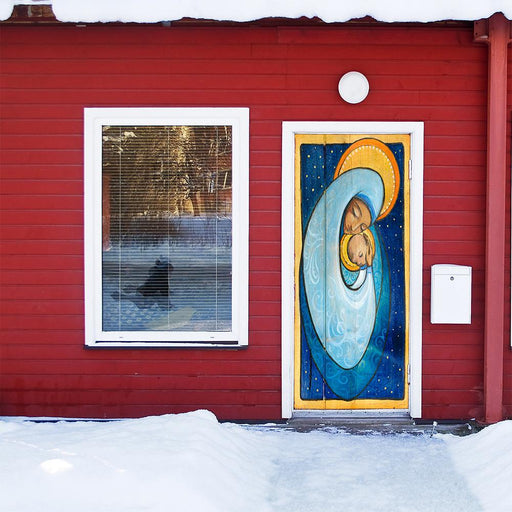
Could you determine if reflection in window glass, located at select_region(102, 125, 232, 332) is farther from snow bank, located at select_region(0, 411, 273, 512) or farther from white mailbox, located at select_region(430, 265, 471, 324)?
white mailbox, located at select_region(430, 265, 471, 324)

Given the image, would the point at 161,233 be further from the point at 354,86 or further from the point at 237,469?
the point at 237,469

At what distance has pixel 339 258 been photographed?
572 centimetres

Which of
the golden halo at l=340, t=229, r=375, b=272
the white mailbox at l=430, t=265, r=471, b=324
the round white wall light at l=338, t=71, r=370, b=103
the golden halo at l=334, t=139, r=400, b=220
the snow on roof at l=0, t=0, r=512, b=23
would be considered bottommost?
the white mailbox at l=430, t=265, r=471, b=324

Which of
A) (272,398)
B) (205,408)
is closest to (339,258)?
(272,398)

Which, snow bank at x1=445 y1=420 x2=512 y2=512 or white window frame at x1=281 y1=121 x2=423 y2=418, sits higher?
white window frame at x1=281 y1=121 x2=423 y2=418

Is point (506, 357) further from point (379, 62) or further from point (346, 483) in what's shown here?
point (379, 62)

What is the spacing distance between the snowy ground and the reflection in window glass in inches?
35.3

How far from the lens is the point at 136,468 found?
4.00 meters

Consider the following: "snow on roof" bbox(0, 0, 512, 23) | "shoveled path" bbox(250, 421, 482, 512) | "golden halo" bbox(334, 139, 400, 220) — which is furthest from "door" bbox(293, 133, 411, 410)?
"snow on roof" bbox(0, 0, 512, 23)

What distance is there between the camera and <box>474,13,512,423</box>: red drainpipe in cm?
540

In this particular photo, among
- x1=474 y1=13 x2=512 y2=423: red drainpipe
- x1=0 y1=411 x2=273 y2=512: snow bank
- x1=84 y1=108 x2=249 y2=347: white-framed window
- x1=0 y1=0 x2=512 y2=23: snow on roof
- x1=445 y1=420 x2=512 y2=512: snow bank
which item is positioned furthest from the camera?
x1=84 y1=108 x2=249 y2=347: white-framed window

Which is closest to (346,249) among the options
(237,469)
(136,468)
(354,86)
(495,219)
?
(495,219)

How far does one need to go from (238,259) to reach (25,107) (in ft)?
6.89

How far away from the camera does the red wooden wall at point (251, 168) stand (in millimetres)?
5574
